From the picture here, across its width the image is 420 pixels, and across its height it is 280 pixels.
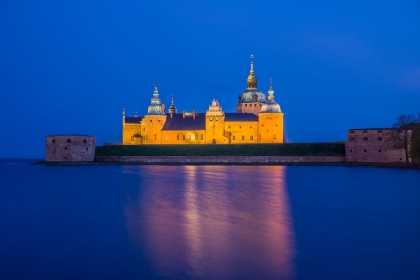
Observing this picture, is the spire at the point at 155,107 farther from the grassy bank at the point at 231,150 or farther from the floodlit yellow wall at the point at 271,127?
Answer: the floodlit yellow wall at the point at 271,127

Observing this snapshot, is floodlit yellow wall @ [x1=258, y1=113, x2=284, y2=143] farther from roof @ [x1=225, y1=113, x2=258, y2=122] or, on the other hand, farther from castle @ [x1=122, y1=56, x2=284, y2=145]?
roof @ [x1=225, y1=113, x2=258, y2=122]

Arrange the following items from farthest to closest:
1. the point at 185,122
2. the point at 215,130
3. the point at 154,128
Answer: the point at 185,122 < the point at 154,128 < the point at 215,130

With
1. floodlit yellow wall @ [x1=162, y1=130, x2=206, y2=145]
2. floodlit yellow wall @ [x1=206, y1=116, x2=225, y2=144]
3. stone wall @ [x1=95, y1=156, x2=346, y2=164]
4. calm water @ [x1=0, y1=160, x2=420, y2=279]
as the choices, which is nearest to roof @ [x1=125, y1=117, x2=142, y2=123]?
floodlit yellow wall @ [x1=162, y1=130, x2=206, y2=145]

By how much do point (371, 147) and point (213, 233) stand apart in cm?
3303

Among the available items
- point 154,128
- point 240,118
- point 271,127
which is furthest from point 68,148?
point 271,127

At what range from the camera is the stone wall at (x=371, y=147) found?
42781mm

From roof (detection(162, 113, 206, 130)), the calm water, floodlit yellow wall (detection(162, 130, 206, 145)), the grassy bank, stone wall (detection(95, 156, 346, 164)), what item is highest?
roof (detection(162, 113, 206, 130))

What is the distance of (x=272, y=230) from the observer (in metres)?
14.3

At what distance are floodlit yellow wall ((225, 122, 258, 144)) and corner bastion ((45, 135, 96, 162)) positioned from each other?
15.5 metres

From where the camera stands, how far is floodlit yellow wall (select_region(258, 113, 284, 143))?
53812 mm

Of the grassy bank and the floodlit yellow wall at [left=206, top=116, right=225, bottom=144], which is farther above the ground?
the floodlit yellow wall at [left=206, top=116, right=225, bottom=144]

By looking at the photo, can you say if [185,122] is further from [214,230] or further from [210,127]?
[214,230]

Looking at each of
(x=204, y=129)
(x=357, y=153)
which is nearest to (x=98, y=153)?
(x=204, y=129)

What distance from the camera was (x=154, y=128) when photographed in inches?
2222
